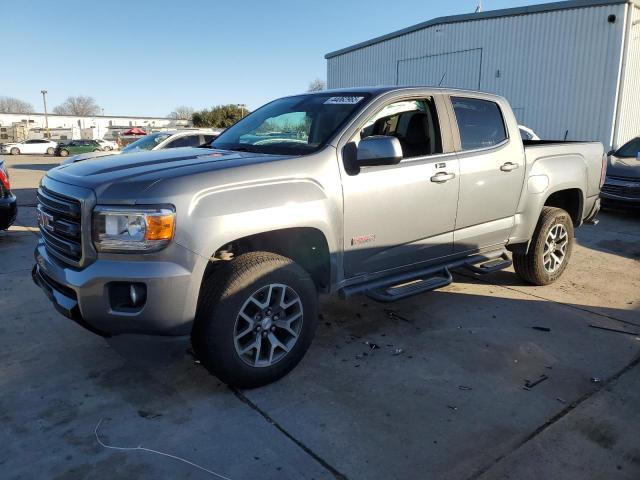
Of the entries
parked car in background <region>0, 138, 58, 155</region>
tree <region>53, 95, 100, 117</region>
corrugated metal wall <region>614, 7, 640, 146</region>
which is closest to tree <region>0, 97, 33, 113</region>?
tree <region>53, 95, 100, 117</region>

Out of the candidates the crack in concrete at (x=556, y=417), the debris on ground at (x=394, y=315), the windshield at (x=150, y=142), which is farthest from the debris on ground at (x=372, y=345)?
the windshield at (x=150, y=142)

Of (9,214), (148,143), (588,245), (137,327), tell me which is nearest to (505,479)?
(137,327)

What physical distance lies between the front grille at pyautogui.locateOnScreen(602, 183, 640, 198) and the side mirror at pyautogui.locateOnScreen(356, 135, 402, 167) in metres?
8.11

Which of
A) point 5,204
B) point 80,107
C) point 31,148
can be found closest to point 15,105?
point 80,107

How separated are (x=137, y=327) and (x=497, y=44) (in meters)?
18.5

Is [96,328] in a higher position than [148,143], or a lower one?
lower

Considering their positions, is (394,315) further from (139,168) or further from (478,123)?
(139,168)

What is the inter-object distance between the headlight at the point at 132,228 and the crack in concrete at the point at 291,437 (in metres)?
1.12

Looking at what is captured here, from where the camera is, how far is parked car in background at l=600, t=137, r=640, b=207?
31.4ft

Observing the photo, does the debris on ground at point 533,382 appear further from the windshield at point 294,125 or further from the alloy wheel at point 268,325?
the windshield at point 294,125

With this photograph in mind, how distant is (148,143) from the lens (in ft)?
35.4

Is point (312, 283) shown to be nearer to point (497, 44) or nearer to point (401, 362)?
point (401, 362)

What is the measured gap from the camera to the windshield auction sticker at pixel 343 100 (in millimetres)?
3862

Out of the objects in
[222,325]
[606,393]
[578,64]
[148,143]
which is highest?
[578,64]
